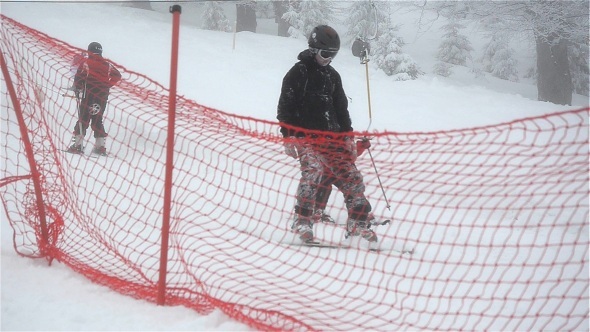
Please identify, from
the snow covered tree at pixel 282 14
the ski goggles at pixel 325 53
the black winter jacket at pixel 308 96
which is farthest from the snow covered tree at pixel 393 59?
the ski goggles at pixel 325 53

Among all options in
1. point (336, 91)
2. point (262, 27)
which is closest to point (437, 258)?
point (336, 91)

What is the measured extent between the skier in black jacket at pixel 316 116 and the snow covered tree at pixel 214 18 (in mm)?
22263

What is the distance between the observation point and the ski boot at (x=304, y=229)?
4059 mm

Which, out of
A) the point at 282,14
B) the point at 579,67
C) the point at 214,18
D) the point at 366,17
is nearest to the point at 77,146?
the point at 366,17

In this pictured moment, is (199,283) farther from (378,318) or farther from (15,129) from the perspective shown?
(15,129)

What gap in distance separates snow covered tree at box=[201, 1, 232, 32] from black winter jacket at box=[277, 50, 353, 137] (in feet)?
73.0

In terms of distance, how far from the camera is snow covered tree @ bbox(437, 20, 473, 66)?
23344 mm

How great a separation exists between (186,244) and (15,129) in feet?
18.1

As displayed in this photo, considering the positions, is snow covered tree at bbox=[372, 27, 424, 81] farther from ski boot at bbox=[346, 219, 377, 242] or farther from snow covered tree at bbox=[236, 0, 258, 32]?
ski boot at bbox=[346, 219, 377, 242]

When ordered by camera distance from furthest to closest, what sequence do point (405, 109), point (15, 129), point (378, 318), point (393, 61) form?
point (393, 61) → point (405, 109) → point (15, 129) → point (378, 318)

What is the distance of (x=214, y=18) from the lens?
83.9 ft

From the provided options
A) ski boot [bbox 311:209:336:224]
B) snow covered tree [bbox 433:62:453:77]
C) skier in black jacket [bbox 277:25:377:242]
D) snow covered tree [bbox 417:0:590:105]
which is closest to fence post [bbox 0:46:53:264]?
skier in black jacket [bbox 277:25:377:242]

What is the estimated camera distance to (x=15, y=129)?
307 inches

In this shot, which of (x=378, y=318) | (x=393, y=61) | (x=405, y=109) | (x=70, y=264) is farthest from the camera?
(x=393, y=61)
